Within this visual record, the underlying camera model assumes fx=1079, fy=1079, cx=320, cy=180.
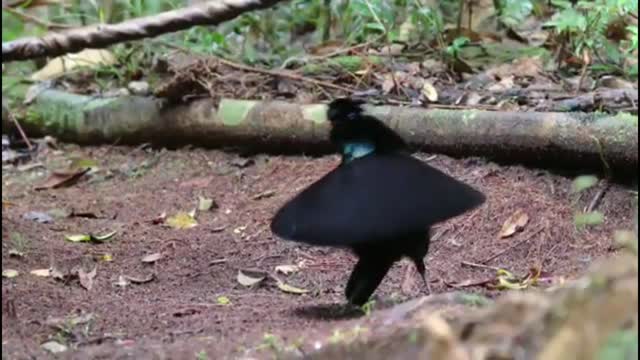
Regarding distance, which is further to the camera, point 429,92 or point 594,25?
point 429,92

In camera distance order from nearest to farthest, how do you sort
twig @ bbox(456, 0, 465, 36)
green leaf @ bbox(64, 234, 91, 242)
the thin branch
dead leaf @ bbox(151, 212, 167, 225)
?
the thin branch
green leaf @ bbox(64, 234, 91, 242)
dead leaf @ bbox(151, 212, 167, 225)
twig @ bbox(456, 0, 465, 36)

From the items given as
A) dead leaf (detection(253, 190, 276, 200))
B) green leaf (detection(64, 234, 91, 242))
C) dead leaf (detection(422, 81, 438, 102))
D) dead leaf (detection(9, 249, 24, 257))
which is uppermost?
dead leaf (detection(422, 81, 438, 102))

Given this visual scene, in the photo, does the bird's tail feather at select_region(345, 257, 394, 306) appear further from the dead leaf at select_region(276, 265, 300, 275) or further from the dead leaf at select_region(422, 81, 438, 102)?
the dead leaf at select_region(422, 81, 438, 102)

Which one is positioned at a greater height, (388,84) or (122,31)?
(122,31)

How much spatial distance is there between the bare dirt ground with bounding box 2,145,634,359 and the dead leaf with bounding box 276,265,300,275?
39 millimetres

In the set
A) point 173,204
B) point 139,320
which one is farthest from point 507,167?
point 139,320

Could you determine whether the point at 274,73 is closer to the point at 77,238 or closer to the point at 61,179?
the point at 61,179

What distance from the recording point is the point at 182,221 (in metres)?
5.46

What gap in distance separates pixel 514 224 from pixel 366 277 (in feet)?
4.60

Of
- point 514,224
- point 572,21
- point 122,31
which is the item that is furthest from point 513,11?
point 122,31

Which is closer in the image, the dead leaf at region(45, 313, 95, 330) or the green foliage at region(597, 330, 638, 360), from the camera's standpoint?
the green foliage at region(597, 330, 638, 360)

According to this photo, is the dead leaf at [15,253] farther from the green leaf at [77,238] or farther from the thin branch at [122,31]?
the thin branch at [122,31]

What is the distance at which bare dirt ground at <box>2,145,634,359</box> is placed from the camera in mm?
3223

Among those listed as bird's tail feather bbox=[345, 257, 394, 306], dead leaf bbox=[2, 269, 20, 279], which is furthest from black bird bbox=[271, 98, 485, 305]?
dead leaf bbox=[2, 269, 20, 279]
